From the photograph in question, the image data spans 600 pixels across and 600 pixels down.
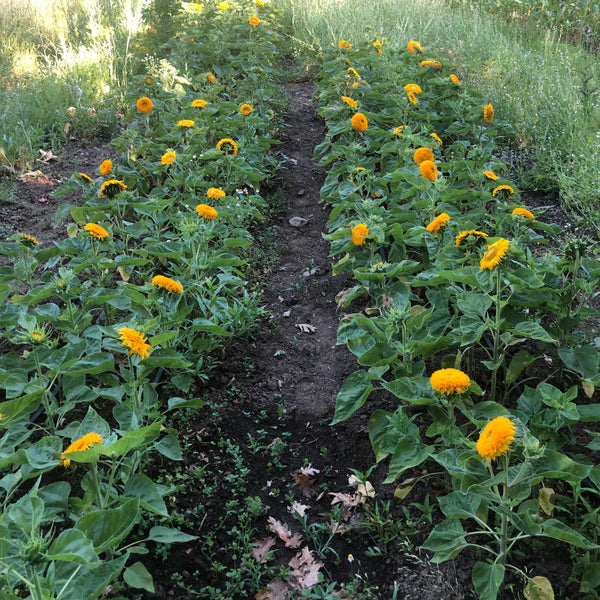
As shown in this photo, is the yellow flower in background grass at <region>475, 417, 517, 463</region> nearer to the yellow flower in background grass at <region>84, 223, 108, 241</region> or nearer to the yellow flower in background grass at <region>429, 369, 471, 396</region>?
the yellow flower in background grass at <region>429, 369, 471, 396</region>

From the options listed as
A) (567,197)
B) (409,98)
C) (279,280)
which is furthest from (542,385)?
(409,98)

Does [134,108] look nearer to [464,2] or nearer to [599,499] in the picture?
[599,499]

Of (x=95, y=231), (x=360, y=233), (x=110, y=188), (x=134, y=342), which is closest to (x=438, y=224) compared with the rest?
(x=360, y=233)

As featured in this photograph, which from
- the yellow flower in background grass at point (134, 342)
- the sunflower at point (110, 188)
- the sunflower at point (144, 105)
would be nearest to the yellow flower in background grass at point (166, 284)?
the yellow flower in background grass at point (134, 342)

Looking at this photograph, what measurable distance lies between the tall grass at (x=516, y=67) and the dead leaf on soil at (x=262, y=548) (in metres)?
3.03

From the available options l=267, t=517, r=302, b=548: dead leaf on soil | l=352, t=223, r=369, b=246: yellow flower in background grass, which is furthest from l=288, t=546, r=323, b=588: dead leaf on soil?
l=352, t=223, r=369, b=246: yellow flower in background grass

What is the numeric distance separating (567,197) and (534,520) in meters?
2.95

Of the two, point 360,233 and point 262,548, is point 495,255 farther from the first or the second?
point 262,548

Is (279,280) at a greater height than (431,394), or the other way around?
(431,394)

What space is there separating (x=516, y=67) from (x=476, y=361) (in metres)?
4.44

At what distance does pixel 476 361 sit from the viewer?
2.74 m

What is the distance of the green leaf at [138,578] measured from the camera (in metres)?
1.84

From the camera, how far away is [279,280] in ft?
13.1

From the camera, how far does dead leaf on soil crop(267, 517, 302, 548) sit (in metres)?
2.29
